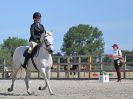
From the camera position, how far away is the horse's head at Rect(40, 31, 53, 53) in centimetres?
1204

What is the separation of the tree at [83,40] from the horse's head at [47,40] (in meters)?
79.4

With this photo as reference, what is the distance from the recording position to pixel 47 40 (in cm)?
1209

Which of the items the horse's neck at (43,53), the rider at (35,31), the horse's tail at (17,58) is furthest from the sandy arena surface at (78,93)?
the rider at (35,31)

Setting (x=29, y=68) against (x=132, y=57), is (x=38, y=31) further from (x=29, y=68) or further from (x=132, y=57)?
(x=132, y=57)

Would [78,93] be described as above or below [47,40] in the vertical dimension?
below

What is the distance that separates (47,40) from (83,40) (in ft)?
279

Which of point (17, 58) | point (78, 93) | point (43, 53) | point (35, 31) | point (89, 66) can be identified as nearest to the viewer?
point (43, 53)

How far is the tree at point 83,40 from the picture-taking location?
93.2m

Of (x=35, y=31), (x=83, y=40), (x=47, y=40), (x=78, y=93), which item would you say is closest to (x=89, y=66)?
(x=78, y=93)

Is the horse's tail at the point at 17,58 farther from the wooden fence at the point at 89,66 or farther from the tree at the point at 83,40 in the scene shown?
the tree at the point at 83,40

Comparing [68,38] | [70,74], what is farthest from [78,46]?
[70,74]

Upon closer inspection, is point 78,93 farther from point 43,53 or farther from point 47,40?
point 47,40

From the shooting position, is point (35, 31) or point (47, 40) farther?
point (35, 31)

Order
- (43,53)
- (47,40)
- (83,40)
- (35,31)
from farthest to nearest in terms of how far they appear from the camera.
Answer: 1. (83,40)
2. (35,31)
3. (43,53)
4. (47,40)
